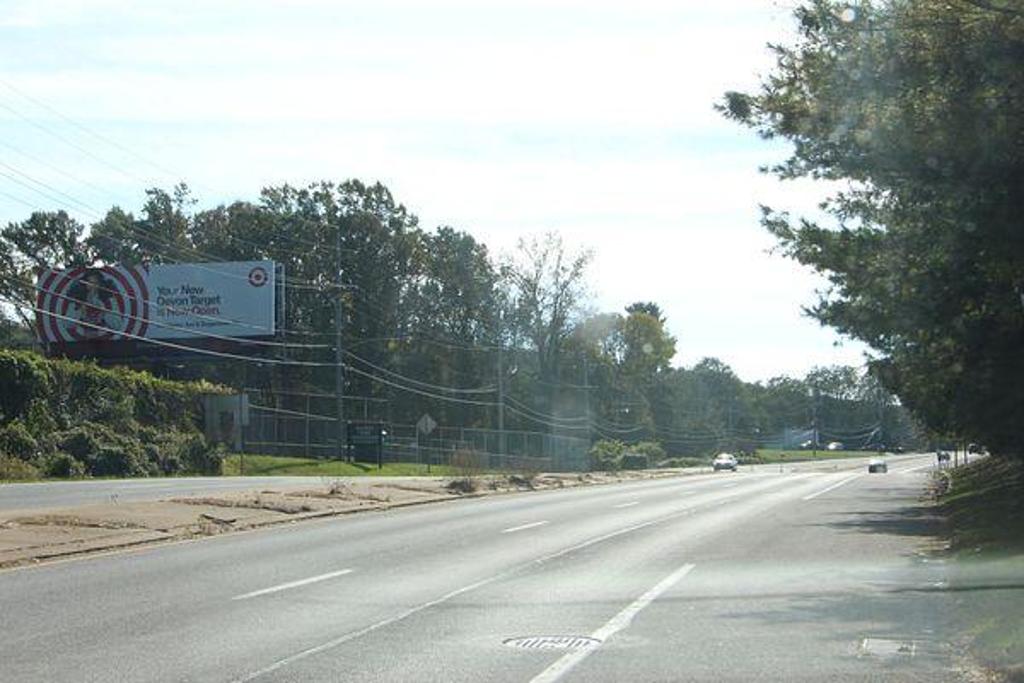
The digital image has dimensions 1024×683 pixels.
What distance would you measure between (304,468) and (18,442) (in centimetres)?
1570

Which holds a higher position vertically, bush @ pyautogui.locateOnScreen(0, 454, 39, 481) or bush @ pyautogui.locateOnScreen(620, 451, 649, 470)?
bush @ pyautogui.locateOnScreen(0, 454, 39, 481)

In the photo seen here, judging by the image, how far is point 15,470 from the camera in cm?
4181

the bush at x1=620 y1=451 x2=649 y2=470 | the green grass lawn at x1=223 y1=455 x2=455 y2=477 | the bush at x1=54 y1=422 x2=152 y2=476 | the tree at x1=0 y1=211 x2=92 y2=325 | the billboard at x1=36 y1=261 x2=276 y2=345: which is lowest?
the bush at x1=620 y1=451 x2=649 y2=470

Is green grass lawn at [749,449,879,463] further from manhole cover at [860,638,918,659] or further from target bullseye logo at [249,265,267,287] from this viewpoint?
manhole cover at [860,638,918,659]

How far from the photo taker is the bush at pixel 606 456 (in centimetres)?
9238

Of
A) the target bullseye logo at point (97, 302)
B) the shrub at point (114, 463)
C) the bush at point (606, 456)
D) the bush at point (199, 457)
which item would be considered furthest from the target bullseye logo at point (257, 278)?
the bush at point (606, 456)

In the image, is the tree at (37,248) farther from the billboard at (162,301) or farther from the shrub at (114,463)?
the shrub at (114,463)

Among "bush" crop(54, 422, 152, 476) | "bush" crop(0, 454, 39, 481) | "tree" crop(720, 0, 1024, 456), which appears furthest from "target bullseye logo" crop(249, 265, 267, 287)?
"tree" crop(720, 0, 1024, 456)

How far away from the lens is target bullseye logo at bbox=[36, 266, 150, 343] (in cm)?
6725

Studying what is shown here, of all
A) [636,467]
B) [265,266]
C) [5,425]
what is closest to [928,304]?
[5,425]

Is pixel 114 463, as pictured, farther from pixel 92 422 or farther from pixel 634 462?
pixel 634 462

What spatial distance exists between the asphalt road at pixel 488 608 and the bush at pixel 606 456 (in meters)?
70.9

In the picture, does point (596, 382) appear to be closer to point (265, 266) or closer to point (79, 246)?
point (79, 246)

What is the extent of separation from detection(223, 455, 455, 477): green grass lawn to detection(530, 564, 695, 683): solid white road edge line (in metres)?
38.4
